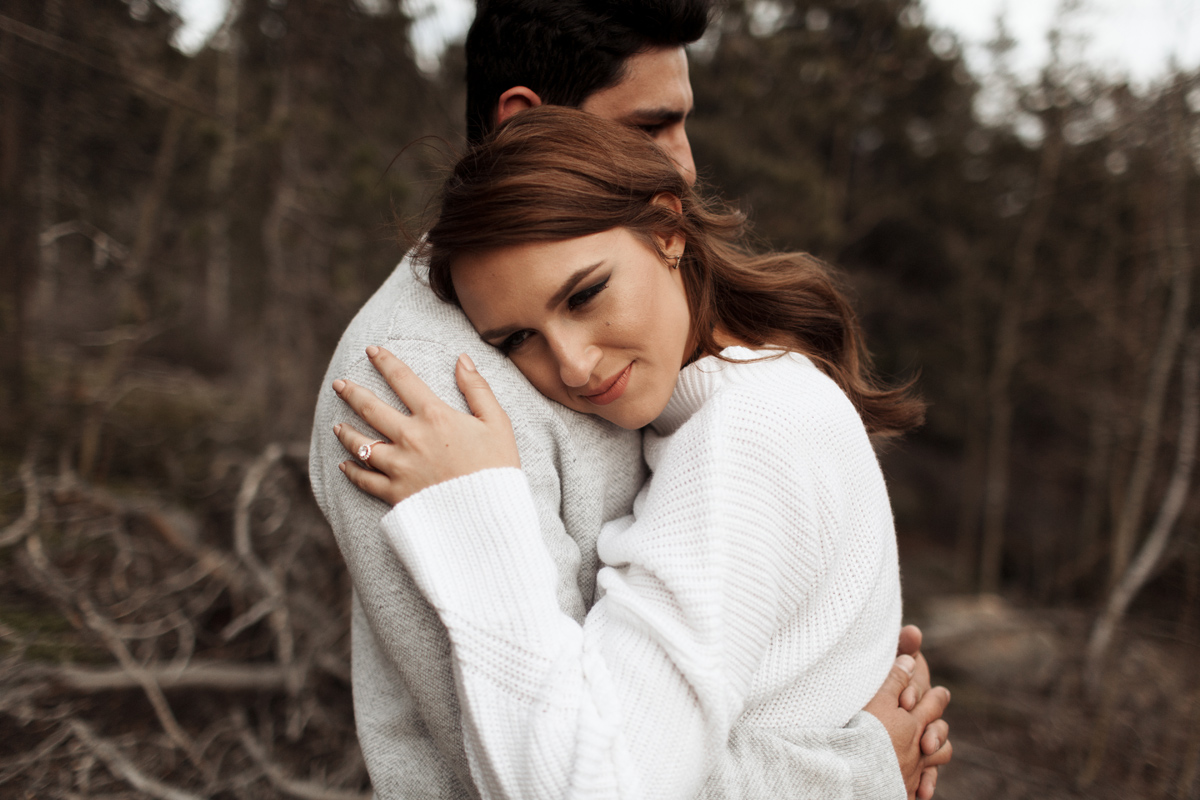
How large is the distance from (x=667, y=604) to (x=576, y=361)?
459mm

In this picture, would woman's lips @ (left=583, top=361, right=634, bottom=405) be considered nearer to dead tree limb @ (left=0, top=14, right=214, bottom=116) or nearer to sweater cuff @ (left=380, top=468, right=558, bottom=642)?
sweater cuff @ (left=380, top=468, right=558, bottom=642)

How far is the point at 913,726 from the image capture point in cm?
142

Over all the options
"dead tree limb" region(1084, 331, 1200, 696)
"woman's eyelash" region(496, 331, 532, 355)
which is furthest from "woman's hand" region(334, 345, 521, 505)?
"dead tree limb" region(1084, 331, 1200, 696)

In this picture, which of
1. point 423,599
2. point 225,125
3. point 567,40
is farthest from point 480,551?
point 225,125

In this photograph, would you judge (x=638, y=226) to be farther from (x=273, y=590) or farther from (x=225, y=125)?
(x=225, y=125)

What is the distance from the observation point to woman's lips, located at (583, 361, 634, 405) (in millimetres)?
1327

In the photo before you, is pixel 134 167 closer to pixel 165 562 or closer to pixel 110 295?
pixel 110 295

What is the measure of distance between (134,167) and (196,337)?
3.97 meters

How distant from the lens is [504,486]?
1.10 meters

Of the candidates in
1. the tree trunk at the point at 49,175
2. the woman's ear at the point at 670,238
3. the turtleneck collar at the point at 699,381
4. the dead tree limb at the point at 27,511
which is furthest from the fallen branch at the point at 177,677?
the woman's ear at the point at 670,238

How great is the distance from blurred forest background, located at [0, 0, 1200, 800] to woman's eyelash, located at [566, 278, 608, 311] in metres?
0.41

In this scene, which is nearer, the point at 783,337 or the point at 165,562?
the point at 783,337

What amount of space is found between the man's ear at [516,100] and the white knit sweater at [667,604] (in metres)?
0.90

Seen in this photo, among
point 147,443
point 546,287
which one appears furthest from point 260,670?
point 546,287
